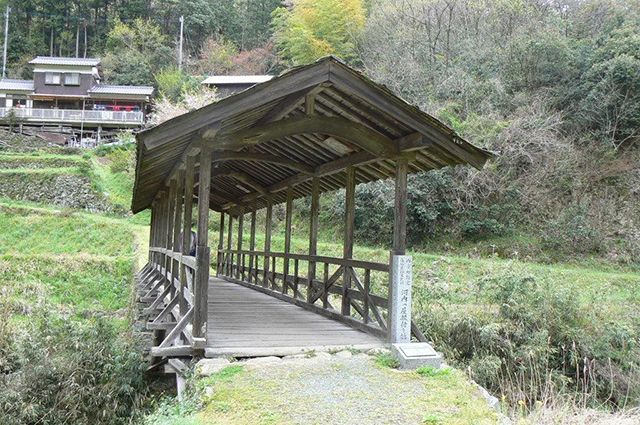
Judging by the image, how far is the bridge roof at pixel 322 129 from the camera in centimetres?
591

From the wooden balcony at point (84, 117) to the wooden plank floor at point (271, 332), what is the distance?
122 ft

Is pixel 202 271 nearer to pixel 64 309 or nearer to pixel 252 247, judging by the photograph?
pixel 252 247

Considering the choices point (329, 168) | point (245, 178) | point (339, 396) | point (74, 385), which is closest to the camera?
point (339, 396)

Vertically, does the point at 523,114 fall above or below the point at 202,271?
above

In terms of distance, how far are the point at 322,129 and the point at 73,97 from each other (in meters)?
44.0

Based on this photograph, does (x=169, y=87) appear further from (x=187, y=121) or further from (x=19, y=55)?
(x=187, y=121)

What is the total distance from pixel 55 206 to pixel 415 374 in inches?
1147

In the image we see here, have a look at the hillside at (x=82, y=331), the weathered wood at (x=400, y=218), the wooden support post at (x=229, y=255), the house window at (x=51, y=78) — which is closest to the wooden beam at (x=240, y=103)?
the weathered wood at (x=400, y=218)

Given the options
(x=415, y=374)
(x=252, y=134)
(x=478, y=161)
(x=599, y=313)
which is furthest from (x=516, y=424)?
(x=599, y=313)

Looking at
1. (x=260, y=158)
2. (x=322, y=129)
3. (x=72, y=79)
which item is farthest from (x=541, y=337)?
(x=72, y=79)

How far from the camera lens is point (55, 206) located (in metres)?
29.7

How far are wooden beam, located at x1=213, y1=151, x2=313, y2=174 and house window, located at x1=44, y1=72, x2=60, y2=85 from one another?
42.8 meters

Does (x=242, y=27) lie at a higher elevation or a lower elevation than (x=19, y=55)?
higher

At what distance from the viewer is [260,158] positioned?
8.04 meters
